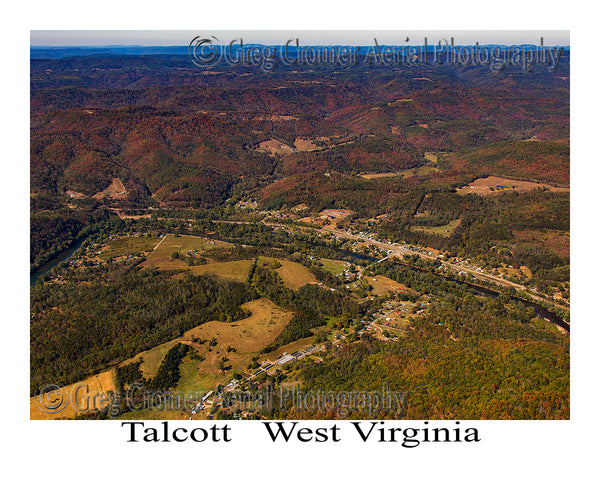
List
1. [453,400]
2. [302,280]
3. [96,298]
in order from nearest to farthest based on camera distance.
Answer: [453,400] → [96,298] → [302,280]

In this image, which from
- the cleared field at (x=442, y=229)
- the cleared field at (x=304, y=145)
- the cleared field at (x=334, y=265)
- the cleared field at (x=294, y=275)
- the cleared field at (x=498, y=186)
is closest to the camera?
the cleared field at (x=294, y=275)

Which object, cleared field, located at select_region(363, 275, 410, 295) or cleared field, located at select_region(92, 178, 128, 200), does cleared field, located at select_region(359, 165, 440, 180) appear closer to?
cleared field, located at select_region(92, 178, 128, 200)

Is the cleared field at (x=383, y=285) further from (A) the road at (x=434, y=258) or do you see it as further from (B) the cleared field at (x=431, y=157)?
(B) the cleared field at (x=431, y=157)

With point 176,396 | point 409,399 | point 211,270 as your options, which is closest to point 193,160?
point 211,270

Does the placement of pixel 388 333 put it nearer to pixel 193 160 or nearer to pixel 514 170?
pixel 514 170

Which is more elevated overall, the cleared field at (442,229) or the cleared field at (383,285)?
the cleared field at (442,229)

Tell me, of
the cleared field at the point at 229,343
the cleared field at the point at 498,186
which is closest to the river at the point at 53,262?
the cleared field at the point at 229,343

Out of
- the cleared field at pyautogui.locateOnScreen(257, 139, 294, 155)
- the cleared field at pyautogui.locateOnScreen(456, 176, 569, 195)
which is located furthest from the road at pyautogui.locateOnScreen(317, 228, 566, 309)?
the cleared field at pyautogui.locateOnScreen(257, 139, 294, 155)

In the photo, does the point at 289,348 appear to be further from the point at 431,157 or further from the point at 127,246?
the point at 431,157
